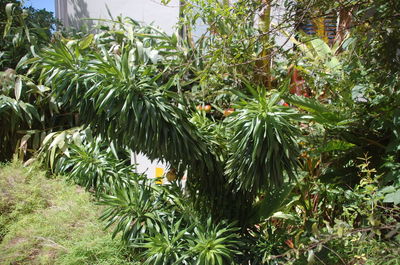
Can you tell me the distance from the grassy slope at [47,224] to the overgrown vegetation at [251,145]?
41 cm

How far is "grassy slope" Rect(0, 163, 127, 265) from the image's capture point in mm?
3924

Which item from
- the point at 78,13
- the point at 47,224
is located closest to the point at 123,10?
the point at 78,13

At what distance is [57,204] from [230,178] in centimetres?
→ 275

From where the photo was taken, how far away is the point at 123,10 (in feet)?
25.7

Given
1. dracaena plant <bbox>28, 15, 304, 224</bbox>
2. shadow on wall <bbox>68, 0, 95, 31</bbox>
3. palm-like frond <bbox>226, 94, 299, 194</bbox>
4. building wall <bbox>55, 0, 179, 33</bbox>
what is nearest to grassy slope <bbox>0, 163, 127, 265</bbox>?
dracaena plant <bbox>28, 15, 304, 224</bbox>

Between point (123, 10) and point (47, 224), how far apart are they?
14.9ft

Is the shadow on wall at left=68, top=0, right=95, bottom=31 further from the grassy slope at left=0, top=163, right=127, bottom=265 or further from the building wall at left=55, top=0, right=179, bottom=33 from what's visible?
the grassy slope at left=0, top=163, right=127, bottom=265

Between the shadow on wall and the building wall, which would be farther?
the shadow on wall

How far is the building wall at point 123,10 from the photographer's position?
7.11 meters

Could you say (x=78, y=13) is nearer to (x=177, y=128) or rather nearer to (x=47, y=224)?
(x=47, y=224)

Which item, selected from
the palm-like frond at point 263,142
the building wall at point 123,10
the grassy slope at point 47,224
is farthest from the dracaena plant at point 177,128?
the building wall at point 123,10

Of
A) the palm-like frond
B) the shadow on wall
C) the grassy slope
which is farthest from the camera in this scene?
the shadow on wall

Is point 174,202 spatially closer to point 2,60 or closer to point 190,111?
point 190,111

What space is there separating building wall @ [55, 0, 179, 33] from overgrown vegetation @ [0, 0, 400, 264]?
2535mm
